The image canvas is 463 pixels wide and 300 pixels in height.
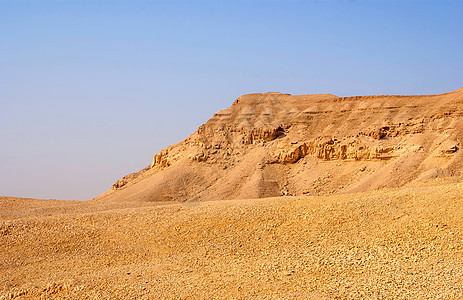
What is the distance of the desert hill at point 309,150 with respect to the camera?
30875mm

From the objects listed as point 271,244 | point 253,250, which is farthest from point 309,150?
point 253,250

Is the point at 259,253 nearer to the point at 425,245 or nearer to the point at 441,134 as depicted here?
the point at 425,245

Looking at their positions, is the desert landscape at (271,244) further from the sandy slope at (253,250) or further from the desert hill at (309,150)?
the desert hill at (309,150)

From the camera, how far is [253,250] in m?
14.0

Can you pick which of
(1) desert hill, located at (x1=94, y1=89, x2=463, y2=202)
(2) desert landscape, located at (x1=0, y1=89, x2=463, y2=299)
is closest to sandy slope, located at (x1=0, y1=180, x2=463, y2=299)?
(2) desert landscape, located at (x1=0, y1=89, x2=463, y2=299)

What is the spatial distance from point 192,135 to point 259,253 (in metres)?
31.7

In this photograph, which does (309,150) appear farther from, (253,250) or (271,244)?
(253,250)

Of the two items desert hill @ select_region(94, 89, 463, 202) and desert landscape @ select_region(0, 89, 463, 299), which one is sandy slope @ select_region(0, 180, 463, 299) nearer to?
desert landscape @ select_region(0, 89, 463, 299)

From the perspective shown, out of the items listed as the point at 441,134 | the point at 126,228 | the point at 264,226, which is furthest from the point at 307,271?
the point at 441,134

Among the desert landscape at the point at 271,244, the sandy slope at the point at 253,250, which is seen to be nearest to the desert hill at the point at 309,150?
the desert landscape at the point at 271,244

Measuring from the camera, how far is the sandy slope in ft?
34.3

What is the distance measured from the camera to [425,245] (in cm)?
1200

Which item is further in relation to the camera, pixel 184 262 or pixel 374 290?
pixel 184 262

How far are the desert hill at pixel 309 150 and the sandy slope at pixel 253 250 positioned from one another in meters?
11.9
